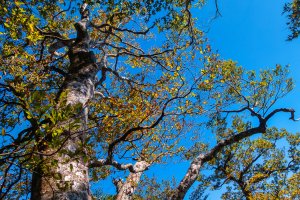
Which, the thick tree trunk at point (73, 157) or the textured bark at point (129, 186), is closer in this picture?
A: the thick tree trunk at point (73, 157)

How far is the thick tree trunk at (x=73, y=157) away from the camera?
10.3ft

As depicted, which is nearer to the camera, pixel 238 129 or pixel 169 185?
pixel 238 129

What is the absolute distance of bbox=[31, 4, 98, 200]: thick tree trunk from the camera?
Answer: 3.15m

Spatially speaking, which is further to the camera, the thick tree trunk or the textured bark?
the textured bark

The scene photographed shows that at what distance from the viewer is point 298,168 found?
2106 centimetres

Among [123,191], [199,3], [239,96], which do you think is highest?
[199,3]

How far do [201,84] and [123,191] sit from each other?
5.02m

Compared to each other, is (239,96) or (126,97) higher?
(239,96)

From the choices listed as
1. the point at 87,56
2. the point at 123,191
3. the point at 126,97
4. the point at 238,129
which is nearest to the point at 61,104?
the point at 87,56

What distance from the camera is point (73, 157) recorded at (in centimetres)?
320

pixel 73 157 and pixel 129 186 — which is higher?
pixel 129 186

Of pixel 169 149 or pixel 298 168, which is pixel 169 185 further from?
pixel 169 149

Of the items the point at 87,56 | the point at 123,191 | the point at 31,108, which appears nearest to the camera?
the point at 31,108

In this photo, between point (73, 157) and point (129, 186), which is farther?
point (129, 186)
